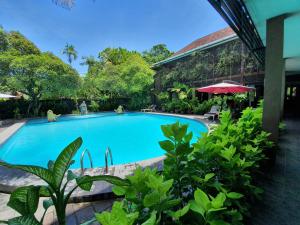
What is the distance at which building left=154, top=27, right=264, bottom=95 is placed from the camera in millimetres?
15242

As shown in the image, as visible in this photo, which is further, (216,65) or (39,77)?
(216,65)

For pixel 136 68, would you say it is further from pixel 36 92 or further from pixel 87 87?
pixel 36 92

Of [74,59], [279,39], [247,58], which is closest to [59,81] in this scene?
[247,58]

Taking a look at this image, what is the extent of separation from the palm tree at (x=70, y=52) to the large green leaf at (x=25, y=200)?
53.0 meters

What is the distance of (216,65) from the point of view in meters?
17.8

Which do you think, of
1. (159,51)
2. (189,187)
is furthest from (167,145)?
(159,51)

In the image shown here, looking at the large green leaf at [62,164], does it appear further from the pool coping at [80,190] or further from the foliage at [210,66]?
the foliage at [210,66]

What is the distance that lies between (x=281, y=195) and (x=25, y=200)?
11.2ft

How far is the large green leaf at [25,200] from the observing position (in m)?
0.93

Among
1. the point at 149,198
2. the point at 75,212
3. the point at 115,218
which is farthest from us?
the point at 75,212

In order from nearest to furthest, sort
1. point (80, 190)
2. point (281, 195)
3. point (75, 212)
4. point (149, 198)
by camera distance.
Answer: point (149, 198) → point (281, 195) → point (75, 212) → point (80, 190)

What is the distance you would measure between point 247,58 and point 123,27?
2418 cm

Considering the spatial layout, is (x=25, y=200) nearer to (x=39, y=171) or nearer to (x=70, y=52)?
(x=39, y=171)

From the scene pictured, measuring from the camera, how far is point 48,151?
9305 mm
